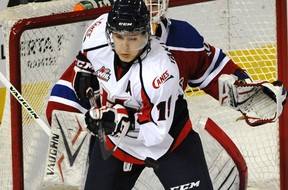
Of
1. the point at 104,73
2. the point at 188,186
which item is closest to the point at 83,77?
the point at 104,73

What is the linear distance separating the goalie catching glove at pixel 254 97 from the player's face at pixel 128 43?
0.39m

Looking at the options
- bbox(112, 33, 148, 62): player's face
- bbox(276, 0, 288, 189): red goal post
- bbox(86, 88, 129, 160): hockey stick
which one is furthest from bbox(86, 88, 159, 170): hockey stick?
bbox(276, 0, 288, 189): red goal post

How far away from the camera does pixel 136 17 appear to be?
110 inches

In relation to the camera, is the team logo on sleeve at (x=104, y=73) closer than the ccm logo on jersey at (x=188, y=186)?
Yes

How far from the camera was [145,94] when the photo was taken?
2883 millimetres

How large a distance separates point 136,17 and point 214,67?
49 cm

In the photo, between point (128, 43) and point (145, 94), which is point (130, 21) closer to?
point (128, 43)

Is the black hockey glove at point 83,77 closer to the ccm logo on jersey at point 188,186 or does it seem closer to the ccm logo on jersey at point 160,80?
the ccm logo on jersey at point 160,80

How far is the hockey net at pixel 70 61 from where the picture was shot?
3424 millimetres

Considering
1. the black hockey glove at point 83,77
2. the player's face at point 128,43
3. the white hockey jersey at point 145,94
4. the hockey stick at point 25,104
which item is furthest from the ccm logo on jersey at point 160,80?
the hockey stick at point 25,104

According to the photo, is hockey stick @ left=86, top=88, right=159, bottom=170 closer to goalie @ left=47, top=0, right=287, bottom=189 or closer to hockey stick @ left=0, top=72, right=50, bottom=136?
goalie @ left=47, top=0, right=287, bottom=189

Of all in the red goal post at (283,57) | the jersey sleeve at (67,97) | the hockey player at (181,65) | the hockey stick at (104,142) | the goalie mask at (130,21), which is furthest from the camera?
the red goal post at (283,57)

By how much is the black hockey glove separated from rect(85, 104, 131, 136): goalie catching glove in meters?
0.17

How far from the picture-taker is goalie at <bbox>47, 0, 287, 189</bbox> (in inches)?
120
